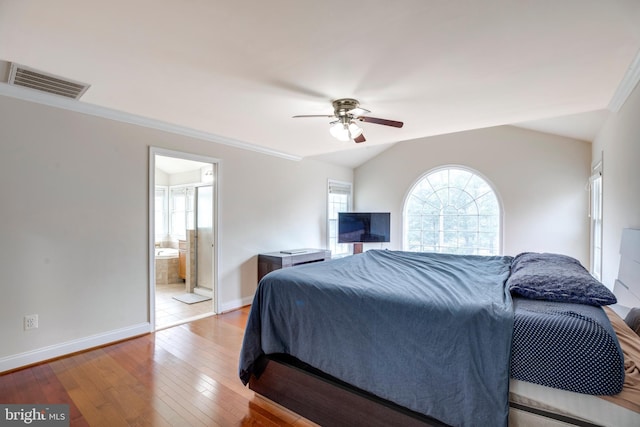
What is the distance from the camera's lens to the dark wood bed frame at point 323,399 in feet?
5.36

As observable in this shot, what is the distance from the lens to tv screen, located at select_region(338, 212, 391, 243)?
6086 millimetres

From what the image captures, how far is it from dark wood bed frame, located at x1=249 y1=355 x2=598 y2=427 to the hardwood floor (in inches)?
4.7

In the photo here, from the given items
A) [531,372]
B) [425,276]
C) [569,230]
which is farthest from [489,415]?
[569,230]

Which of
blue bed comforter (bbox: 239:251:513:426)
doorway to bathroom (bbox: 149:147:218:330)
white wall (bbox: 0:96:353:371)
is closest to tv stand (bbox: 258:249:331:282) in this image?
doorway to bathroom (bbox: 149:147:218:330)

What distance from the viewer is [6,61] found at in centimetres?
216

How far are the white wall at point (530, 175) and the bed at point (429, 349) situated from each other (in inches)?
112

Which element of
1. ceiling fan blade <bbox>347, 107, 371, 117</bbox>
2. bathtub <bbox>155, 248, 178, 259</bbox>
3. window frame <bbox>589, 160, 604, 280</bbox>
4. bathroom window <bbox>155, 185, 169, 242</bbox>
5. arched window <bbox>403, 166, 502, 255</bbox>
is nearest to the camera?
ceiling fan blade <bbox>347, 107, 371, 117</bbox>

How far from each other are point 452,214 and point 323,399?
4.71 metres

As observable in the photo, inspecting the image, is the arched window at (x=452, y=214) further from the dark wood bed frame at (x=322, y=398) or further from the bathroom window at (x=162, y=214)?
the bathroom window at (x=162, y=214)

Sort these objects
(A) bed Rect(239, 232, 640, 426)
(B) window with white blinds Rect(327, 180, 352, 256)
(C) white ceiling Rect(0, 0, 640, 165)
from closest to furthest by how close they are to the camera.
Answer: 1. (A) bed Rect(239, 232, 640, 426)
2. (C) white ceiling Rect(0, 0, 640, 165)
3. (B) window with white blinds Rect(327, 180, 352, 256)

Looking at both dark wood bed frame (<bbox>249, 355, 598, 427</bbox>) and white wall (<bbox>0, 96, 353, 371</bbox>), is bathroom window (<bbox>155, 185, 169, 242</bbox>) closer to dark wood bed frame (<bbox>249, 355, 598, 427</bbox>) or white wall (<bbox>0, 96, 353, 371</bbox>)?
white wall (<bbox>0, 96, 353, 371</bbox>)

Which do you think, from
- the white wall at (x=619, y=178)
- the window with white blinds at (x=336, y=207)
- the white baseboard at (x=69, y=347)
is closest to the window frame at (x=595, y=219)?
the white wall at (x=619, y=178)

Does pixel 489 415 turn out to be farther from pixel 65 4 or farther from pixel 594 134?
pixel 594 134

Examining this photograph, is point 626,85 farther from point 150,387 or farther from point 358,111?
point 150,387
